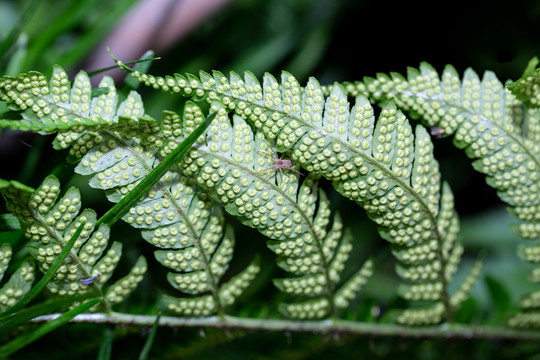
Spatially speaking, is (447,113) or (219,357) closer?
(447,113)

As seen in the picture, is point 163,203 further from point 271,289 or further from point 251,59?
point 251,59

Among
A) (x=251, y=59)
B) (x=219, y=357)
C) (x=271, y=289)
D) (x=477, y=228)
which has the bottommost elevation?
(x=219, y=357)

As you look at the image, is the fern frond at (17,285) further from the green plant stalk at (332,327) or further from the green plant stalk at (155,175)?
the green plant stalk at (155,175)

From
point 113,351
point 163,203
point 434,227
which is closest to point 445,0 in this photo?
point 434,227

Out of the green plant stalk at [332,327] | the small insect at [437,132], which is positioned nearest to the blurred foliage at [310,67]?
the green plant stalk at [332,327]

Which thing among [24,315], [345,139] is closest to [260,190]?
[345,139]

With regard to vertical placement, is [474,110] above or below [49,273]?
above

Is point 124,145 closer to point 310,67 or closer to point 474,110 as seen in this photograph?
point 474,110
